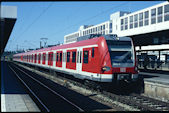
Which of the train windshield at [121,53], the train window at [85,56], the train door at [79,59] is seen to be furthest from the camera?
the train door at [79,59]

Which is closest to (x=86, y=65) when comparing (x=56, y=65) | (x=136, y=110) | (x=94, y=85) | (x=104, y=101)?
(x=94, y=85)

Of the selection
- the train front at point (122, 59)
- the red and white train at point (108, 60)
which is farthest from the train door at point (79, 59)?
the train front at point (122, 59)

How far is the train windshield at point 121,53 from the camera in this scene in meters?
12.0

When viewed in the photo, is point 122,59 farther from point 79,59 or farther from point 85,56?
point 79,59

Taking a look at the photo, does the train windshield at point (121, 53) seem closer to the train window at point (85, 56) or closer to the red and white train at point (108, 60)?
the red and white train at point (108, 60)

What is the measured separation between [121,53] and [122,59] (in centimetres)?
39

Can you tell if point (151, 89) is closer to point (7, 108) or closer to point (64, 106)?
point (64, 106)

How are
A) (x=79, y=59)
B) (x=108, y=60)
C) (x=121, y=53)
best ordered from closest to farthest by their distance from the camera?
(x=108, y=60), (x=121, y=53), (x=79, y=59)

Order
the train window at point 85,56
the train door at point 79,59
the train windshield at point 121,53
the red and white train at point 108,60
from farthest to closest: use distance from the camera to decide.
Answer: the train door at point 79,59 < the train window at point 85,56 < the train windshield at point 121,53 < the red and white train at point 108,60

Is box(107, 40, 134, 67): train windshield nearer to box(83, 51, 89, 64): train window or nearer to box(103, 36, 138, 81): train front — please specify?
box(103, 36, 138, 81): train front

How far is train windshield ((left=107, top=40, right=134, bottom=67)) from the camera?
1196 cm

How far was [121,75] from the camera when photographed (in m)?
11.9

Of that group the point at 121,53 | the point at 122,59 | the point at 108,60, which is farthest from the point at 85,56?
the point at 122,59

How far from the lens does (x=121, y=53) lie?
40.4 feet
